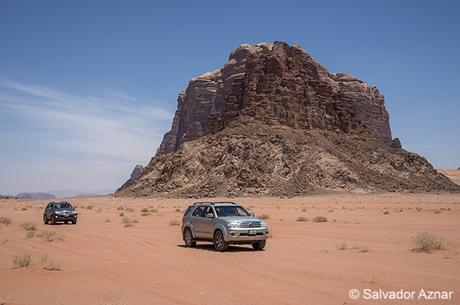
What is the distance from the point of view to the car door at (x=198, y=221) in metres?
18.2

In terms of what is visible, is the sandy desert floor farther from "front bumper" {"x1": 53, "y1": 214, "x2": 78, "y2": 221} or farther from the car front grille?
"front bumper" {"x1": 53, "y1": 214, "x2": 78, "y2": 221}

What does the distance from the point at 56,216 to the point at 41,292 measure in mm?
24171

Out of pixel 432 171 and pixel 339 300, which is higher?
pixel 432 171

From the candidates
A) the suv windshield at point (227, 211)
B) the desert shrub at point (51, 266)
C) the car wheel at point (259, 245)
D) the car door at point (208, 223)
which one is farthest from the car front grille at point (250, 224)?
the desert shrub at point (51, 266)

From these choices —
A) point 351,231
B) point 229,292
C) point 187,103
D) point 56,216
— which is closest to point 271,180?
point 56,216

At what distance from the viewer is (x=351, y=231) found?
76.5 ft

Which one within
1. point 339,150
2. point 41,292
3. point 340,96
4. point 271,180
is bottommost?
point 41,292

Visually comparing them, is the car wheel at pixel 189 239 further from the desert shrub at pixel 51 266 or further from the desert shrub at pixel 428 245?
the desert shrub at pixel 428 245

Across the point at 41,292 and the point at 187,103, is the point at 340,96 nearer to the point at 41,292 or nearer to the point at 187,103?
the point at 187,103

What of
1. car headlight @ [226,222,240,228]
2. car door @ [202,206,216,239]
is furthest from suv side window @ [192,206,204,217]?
car headlight @ [226,222,240,228]

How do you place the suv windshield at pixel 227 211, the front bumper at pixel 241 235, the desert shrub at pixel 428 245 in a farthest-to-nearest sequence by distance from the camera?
the suv windshield at pixel 227 211 < the front bumper at pixel 241 235 < the desert shrub at pixel 428 245

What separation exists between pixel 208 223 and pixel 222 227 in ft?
3.50

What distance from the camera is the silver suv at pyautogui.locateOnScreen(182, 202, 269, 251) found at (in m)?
16.5

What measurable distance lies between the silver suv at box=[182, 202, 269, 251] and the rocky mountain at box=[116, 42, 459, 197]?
58.3 m
